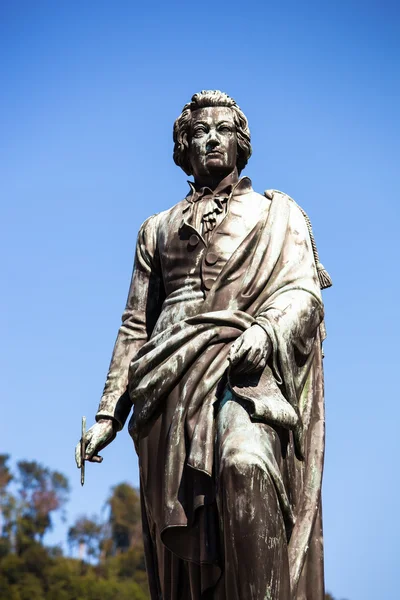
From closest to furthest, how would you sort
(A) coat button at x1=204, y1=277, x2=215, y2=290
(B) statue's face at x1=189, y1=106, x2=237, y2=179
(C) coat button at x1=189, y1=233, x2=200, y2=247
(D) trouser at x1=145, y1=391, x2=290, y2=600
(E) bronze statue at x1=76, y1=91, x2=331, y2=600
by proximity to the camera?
(D) trouser at x1=145, y1=391, x2=290, y2=600 < (E) bronze statue at x1=76, y1=91, x2=331, y2=600 < (A) coat button at x1=204, y1=277, x2=215, y2=290 < (C) coat button at x1=189, y1=233, x2=200, y2=247 < (B) statue's face at x1=189, y1=106, x2=237, y2=179

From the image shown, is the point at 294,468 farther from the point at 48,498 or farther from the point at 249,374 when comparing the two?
the point at 48,498

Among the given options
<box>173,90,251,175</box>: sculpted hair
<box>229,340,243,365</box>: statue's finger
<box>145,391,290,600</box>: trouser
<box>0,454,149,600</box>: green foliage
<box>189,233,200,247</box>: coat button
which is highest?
<box>0,454,149,600</box>: green foliage

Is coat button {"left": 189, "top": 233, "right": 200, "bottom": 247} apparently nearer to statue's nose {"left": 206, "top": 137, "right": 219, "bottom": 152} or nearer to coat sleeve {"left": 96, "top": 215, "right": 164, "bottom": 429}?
coat sleeve {"left": 96, "top": 215, "right": 164, "bottom": 429}

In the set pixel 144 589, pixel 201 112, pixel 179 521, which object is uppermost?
pixel 144 589

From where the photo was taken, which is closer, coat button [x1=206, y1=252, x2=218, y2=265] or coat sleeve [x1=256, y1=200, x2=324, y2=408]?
coat sleeve [x1=256, y1=200, x2=324, y2=408]

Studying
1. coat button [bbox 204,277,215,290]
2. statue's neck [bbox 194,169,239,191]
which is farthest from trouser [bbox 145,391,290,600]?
statue's neck [bbox 194,169,239,191]

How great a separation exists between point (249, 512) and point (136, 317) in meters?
2.21

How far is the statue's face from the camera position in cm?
887

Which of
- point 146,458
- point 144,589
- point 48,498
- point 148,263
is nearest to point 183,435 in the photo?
point 146,458

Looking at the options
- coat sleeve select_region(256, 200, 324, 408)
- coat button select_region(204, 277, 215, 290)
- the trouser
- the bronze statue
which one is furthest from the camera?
coat button select_region(204, 277, 215, 290)

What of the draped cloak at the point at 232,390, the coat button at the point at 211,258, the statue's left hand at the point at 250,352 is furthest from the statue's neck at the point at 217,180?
the statue's left hand at the point at 250,352

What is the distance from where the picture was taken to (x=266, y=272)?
8.26 meters

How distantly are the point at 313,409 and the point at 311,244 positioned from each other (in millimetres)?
1201

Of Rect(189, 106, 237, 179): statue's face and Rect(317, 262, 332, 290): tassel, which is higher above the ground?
Rect(189, 106, 237, 179): statue's face
